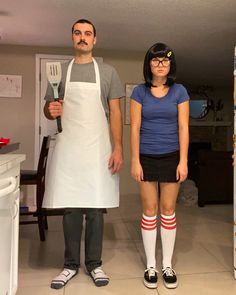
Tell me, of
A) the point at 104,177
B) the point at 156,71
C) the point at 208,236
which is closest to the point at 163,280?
the point at 104,177

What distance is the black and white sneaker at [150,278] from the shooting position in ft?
5.10

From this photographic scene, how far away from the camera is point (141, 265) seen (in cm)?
185

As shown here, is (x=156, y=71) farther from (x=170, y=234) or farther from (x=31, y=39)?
(x=31, y=39)

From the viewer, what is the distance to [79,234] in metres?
1.65

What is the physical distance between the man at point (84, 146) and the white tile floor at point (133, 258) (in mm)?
108

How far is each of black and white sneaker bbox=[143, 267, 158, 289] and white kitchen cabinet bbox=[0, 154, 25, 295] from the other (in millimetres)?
710

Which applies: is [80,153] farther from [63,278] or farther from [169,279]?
[169,279]

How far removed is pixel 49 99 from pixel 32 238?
4.30 ft

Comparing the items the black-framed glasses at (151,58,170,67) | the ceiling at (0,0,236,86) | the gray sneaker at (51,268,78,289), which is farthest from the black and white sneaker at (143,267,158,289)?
the ceiling at (0,0,236,86)

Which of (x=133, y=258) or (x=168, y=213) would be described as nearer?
(x=168, y=213)

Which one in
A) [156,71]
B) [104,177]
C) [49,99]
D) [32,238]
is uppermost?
[156,71]

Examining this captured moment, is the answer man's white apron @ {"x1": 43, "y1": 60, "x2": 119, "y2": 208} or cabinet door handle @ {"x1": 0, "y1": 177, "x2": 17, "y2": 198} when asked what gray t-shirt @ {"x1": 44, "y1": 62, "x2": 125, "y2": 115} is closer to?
man's white apron @ {"x1": 43, "y1": 60, "x2": 119, "y2": 208}

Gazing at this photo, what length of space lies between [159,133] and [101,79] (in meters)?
0.43

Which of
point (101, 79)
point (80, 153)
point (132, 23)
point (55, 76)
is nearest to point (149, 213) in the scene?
point (80, 153)
